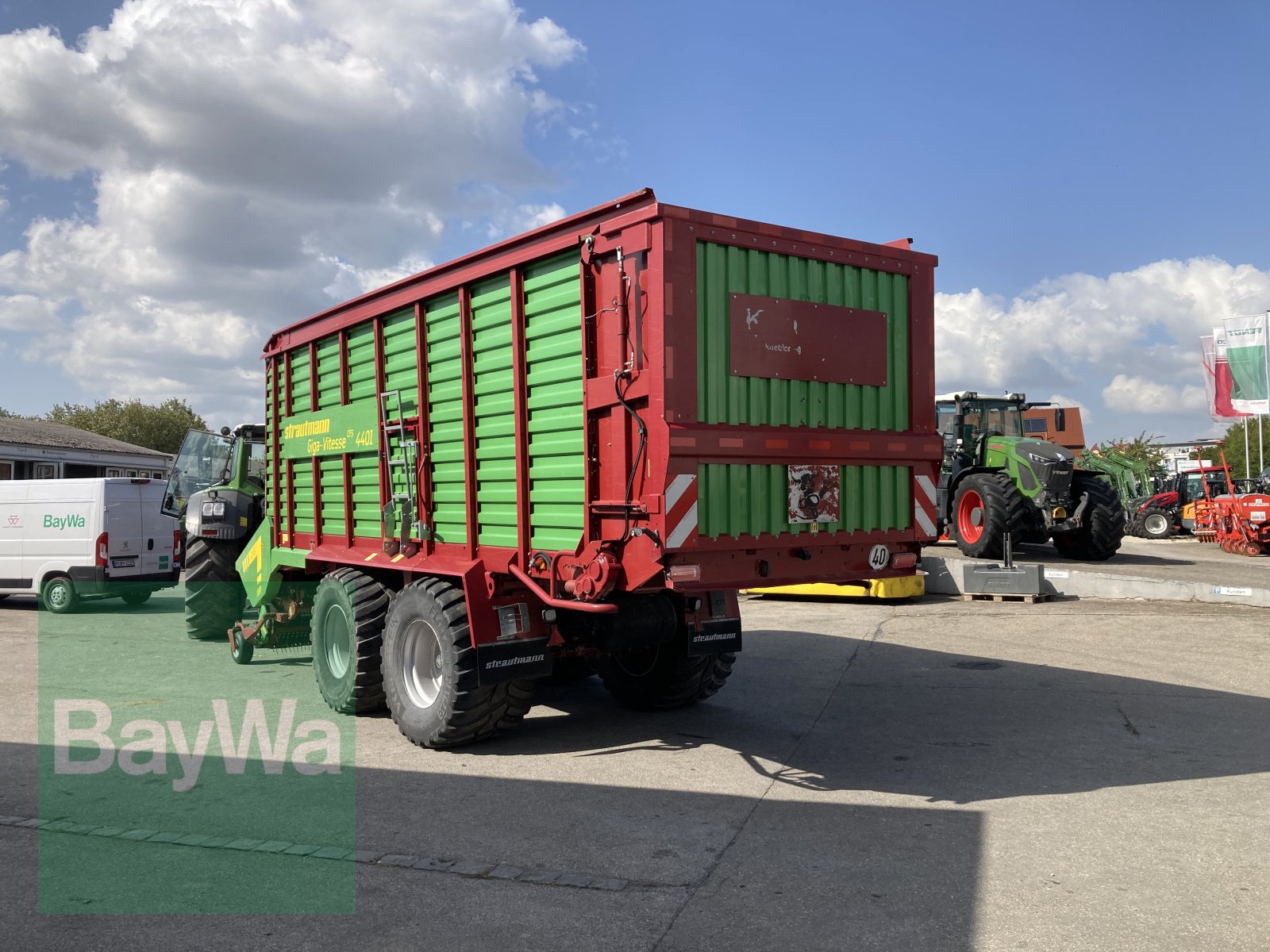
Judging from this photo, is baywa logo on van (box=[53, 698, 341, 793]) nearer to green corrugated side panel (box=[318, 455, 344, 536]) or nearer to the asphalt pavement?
the asphalt pavement

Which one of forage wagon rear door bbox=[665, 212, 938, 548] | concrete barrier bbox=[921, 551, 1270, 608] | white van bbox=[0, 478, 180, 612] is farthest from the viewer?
white van bbox=[0, 478, 180, 612]

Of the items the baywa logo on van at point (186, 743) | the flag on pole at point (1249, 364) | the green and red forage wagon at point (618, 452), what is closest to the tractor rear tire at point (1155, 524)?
the flag on pole at point (1249, 364)

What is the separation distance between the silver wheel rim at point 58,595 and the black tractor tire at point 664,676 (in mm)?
10813

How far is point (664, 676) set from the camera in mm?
7602

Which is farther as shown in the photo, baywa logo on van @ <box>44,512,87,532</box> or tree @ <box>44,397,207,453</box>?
tree @ <box>44,397,207,453</box>

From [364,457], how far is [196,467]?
19.6 feet

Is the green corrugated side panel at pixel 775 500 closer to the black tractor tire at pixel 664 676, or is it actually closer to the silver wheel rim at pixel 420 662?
the black tractor tire at pixel 664 676

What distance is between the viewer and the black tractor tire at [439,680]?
20.1 ft

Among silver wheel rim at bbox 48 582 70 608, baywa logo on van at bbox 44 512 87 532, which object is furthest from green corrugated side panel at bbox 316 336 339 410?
silver wheel rim at bbox 48 582 70 608

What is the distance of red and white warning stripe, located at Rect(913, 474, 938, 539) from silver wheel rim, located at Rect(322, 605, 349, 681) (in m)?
4.23

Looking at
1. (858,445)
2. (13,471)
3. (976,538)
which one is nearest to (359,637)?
(858,445)

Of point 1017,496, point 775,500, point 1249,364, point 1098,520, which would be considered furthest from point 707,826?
point 1249,364

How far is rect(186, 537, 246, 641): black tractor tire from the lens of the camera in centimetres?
1145

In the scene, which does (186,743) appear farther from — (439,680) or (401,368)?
(401,368)
